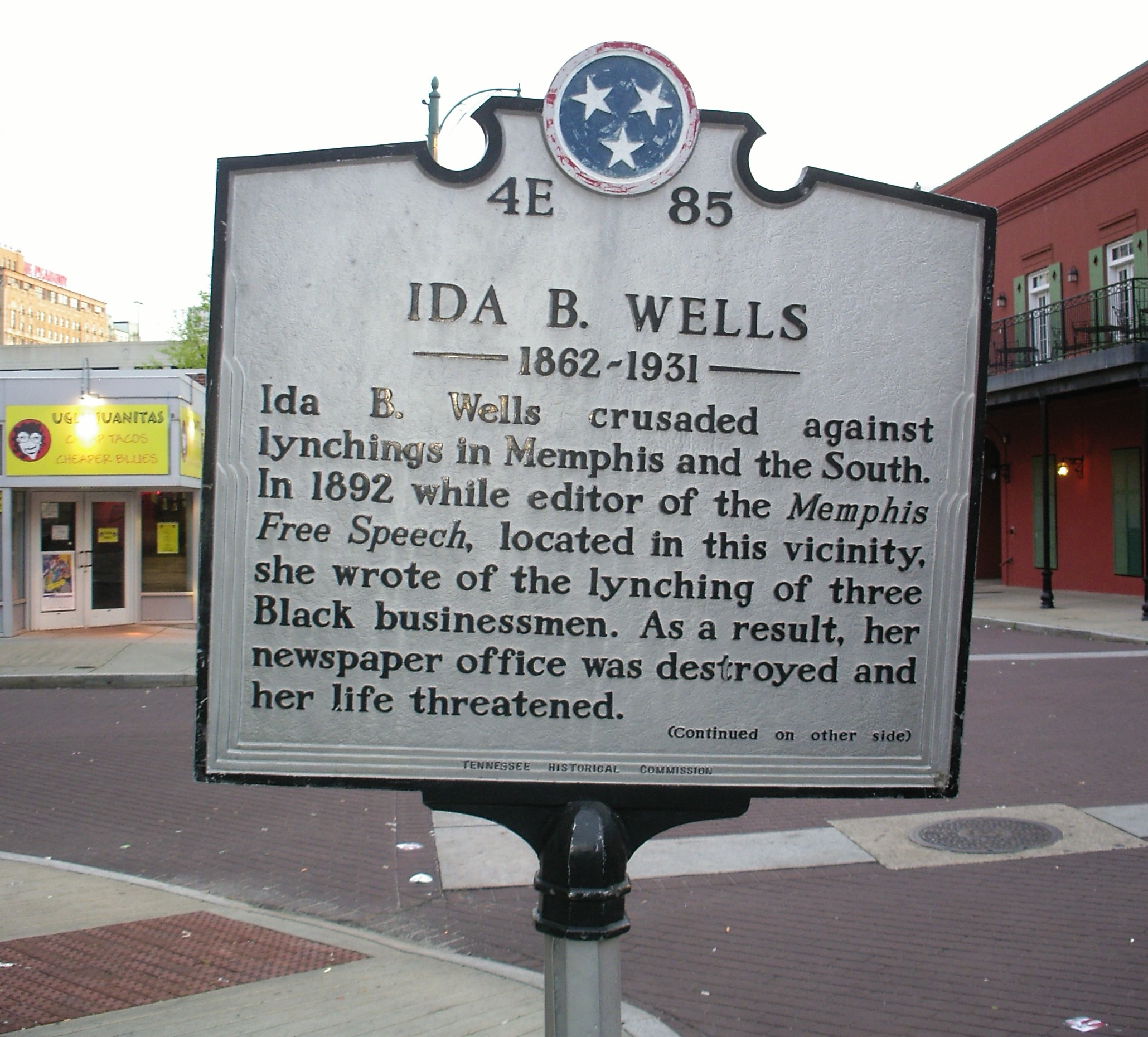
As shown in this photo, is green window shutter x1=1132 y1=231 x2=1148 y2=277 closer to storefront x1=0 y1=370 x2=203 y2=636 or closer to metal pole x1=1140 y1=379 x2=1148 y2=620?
metal pole x1=1140 y1=379 x2=1148 y2=620

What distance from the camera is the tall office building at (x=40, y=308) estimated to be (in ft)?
438

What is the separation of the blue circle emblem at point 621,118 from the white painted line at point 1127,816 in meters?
6.04

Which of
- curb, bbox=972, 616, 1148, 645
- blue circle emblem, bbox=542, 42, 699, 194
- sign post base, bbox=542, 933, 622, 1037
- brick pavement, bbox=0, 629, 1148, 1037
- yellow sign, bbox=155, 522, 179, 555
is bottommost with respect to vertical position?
brick pavement, bbox=0, 629, 1148, 1037

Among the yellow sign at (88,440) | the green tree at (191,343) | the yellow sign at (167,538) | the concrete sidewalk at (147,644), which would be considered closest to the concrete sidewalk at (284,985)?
the concrete sidewalk at (147,644)

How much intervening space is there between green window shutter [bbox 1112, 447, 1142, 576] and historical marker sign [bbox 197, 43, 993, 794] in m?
22.6

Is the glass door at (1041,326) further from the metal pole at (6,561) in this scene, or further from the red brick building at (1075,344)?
the metal pole at (6,561)

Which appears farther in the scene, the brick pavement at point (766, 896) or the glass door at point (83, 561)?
the glass door at point (83, 561)

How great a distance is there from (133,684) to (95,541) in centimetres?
603

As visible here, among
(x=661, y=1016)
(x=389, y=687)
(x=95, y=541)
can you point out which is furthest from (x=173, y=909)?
(x=95, y=541)

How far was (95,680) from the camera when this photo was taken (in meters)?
13.2

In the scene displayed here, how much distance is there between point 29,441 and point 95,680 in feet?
17.1

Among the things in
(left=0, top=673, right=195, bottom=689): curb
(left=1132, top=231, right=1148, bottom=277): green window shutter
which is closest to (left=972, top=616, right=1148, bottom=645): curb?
(left=1132, top=231, right=1148, bottom=277): green window shutter

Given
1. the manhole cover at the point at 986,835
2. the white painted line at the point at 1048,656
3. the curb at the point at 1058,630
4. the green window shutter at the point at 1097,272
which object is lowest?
the manhole cover at the point at 986,835

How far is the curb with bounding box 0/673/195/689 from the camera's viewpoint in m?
13.1
